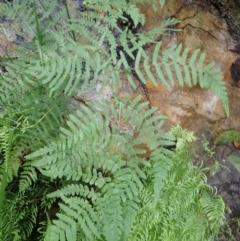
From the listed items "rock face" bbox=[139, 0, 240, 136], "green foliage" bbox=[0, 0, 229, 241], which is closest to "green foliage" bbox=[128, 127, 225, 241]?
"green foliage" bbox=[0, 0, 229, 241]

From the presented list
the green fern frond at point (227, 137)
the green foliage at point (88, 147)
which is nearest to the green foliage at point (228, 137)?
the green fern frond at point (227, 137)

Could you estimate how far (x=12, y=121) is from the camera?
66.8 inches

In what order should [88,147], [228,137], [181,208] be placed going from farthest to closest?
[228,137], [181,208], [88,147]

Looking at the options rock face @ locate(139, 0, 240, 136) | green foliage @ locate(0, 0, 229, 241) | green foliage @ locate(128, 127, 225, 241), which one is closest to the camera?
green foliage @ locate(0, 0, 229, 241)

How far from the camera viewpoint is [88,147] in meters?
1.58

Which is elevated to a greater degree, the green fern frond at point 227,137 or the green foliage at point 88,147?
the green fern frond at point 227,137

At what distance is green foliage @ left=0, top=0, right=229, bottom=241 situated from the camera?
1501mm

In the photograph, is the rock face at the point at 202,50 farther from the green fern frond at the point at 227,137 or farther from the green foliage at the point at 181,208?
the green foliage at the point at 181,208

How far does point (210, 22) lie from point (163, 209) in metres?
1.20

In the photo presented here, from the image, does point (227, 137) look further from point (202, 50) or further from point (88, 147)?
point (88, 147)

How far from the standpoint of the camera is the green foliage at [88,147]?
1.50 meters

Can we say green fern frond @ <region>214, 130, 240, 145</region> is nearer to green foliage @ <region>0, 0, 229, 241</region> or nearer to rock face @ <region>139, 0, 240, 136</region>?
rock face @ <region>139, 0, 240, 136</region>

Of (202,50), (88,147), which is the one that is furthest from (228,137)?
(88,147)

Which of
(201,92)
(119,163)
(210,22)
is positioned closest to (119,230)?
(119,163)
